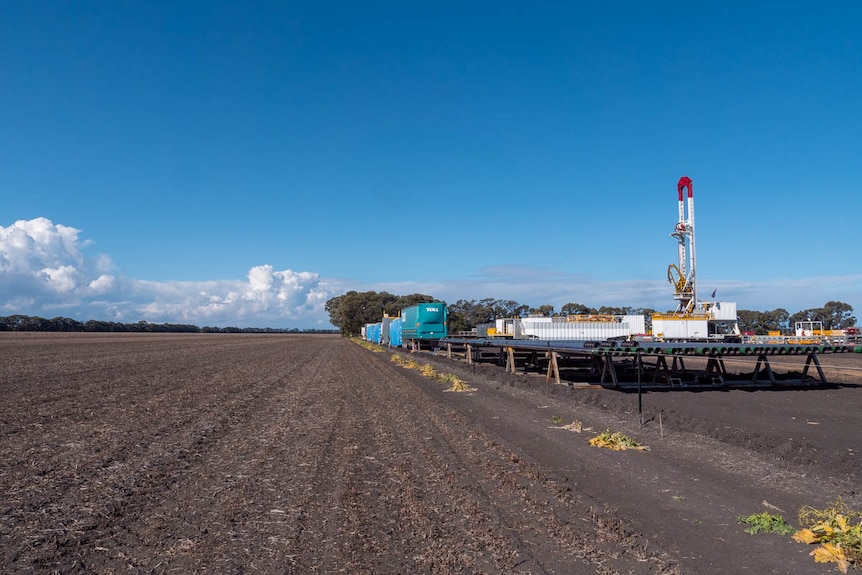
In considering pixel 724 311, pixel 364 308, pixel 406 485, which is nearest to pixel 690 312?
pixel 724 311

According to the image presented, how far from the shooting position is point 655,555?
503 centimetres

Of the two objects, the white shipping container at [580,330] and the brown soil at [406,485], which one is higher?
the white shipping container at [580,330]

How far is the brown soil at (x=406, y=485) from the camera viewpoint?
499cm

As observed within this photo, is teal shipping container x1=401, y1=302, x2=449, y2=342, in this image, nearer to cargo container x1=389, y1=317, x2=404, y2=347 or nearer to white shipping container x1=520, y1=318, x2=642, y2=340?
cargo container x1=389, y1=317, x2=404, y2=347

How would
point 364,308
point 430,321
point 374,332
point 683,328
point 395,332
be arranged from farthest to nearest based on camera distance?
point 364,308, point 374,332, point 395,332, point 430,321, point 683,328

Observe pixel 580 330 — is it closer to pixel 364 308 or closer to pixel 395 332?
pixel 395 332

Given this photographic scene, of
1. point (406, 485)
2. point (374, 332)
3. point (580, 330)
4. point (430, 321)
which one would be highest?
point (430, 321)

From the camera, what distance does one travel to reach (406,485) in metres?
7.12

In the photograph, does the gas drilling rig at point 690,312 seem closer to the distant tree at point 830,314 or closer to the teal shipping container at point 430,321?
the teal shipping container at point 430,321

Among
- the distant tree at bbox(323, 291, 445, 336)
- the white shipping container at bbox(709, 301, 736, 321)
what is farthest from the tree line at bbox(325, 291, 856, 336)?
the white shipping container at bbox(709, 301, 736, 321)

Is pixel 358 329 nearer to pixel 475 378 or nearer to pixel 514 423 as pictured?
pixel 475 378

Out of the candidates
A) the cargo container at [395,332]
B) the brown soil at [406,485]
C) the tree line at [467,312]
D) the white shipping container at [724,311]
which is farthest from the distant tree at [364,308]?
the brown soil at [406,485]

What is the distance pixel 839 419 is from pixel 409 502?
35.4 ft

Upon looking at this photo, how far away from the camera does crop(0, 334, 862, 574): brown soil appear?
16.4 feet
